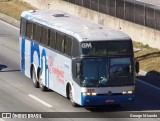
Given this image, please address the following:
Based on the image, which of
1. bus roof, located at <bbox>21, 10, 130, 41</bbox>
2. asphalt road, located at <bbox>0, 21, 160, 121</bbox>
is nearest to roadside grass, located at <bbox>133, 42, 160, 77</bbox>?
asphalt road, located at <bbox>0, 21, 160, 121</bbox>

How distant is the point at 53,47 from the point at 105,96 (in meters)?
4.13

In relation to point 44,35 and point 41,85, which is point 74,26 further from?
point 41,85

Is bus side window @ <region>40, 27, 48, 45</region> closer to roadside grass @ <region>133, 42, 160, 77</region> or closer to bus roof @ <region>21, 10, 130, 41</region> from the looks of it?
bus roof @ <region>21, 10, 130, 41</region>

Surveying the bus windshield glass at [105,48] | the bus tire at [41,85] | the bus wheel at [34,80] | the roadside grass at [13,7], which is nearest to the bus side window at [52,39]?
the bus tire at [41,85]

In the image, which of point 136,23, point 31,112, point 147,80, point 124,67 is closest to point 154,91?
point 147,80

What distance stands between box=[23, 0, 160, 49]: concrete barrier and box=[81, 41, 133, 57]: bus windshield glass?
465 inches

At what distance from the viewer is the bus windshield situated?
26219 millimetres

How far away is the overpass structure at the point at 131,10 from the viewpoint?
129 feet

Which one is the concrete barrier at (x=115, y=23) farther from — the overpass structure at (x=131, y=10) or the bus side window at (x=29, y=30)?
the bus side window at (x=29, y=30)

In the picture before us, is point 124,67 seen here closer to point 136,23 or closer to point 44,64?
point 44,64

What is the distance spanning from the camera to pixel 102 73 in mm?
26266

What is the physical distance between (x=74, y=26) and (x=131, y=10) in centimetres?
1365

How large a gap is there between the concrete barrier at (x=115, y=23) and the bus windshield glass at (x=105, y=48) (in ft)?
38.8

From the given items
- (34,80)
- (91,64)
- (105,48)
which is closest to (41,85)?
(34,80)
